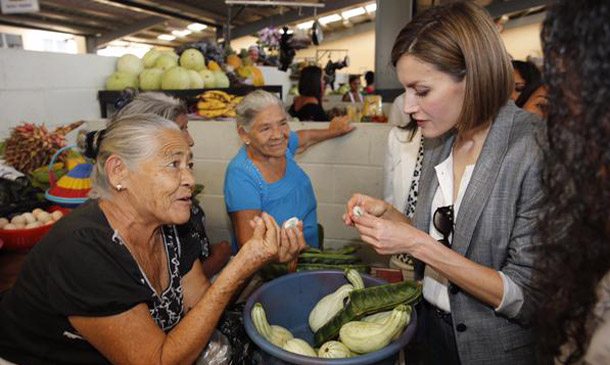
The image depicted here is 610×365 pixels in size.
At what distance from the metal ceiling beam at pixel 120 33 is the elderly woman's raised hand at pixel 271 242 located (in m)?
9.80

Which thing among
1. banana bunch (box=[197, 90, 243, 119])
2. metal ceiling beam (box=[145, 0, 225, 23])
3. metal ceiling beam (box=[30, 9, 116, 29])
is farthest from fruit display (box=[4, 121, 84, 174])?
metal ceiling beam (box=[30, 9, 116, 29])

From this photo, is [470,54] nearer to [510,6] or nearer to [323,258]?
[323,258]

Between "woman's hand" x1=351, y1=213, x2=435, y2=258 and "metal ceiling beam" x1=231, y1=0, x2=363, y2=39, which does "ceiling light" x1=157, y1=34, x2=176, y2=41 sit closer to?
"metal ceiling beam" x1=231, y1=0, x2=363, y2=39

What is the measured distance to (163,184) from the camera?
1.50m

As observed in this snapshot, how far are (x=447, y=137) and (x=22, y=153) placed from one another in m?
2.53

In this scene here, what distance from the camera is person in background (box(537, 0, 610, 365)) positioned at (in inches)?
27.0

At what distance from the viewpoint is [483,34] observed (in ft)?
4.33

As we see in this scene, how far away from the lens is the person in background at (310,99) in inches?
191

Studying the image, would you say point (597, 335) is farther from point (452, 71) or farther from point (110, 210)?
point (110, 210)

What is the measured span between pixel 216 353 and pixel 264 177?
3.87ft

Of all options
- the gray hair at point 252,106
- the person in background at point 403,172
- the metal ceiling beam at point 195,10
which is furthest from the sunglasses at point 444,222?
the metal ceiling beam at point 195,10

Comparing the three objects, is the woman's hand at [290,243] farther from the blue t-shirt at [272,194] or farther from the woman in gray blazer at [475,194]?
the blue t-shirt at [272,194]

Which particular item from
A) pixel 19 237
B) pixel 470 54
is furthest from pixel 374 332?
pixel 19 237

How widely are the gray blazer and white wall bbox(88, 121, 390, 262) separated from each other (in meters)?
1.79
